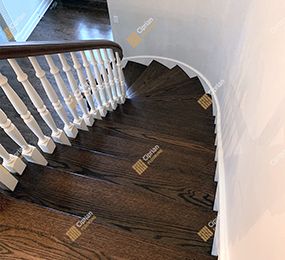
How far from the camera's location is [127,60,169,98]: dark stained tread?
381 cm

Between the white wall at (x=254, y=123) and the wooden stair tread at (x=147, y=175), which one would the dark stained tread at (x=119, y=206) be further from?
the white wall at (x=254, y=123)

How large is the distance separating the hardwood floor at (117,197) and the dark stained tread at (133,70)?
5.35 feet

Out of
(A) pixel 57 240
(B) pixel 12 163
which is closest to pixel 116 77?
(B) pixel 12 163

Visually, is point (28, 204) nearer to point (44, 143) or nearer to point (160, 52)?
point (44, 143)

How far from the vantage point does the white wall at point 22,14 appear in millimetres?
4137

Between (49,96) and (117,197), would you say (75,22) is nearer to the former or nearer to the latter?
(49,96)

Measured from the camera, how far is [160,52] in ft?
13.3

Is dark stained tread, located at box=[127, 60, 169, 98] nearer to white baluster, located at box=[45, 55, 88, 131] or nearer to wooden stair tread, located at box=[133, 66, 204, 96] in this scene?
wooden stair tread, located at box=[133, 66, 204, 96]

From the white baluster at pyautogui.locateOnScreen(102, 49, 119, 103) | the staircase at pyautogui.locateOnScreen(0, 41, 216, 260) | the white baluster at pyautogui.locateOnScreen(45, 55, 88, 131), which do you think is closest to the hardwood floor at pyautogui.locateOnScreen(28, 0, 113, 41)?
the white baluster at pyautogui.locateOnScreen(102, 49, 119, 103)

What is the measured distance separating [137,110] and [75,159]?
4.53 ft

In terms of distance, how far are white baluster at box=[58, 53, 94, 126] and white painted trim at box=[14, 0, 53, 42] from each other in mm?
2813

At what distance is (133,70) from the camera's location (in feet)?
14.4

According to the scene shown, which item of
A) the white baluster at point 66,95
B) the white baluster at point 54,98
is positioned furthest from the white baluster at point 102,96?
the white baluster at point 54,98

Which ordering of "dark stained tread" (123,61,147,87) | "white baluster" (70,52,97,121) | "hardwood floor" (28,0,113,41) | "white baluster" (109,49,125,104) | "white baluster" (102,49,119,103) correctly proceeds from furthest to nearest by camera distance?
"hardwood floor" (28,0,113,41)
"dark stained tread" (123,61,147,87)
"white baluster" (109,49,125,104)
"white baluster" (102,49,119,103)
"white baluster" (70,52,97,121)
